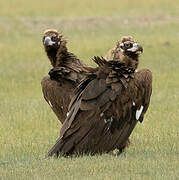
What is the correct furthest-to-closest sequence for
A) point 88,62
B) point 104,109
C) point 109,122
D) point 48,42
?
point 88,62 < point 48,42 < point 109,122 < point 104,109

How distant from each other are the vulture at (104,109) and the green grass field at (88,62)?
0.26 metres

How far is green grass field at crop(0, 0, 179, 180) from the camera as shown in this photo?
891 cm

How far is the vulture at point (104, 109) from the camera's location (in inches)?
385

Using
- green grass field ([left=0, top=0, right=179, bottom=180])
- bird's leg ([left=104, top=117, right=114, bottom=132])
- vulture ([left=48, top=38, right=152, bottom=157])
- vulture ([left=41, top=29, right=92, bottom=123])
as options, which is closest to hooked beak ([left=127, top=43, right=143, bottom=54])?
vulture ([left=48, top=38, right=152, bottom=157])

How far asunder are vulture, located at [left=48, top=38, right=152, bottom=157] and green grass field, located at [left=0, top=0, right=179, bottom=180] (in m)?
0.26

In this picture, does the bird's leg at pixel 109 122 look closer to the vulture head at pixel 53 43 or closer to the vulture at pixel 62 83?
the vulture at pixel 62 83

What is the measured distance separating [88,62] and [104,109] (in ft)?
41.5

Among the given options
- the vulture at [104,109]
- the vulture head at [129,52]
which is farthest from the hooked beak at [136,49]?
the vulture at [104,109]

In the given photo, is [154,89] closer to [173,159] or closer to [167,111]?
[167,111]

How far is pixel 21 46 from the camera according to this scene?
1029 inches

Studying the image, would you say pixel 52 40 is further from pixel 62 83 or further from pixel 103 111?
pixel 103 111

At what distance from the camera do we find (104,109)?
9.84m

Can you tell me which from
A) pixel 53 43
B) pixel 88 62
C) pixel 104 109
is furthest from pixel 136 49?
pixel 88 62

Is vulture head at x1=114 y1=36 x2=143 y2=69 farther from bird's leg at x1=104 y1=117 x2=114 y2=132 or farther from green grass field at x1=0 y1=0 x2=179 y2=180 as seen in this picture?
green grass field at x1=0 y1=0 x2=179 y2=180
